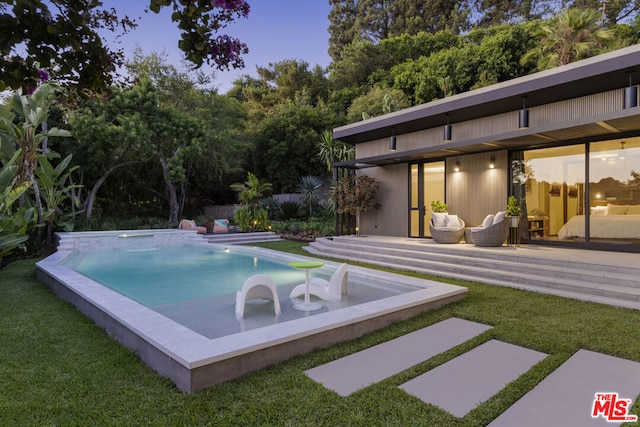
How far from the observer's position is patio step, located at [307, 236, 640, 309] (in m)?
5.57

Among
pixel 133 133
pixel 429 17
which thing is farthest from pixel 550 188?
pixel 429 17

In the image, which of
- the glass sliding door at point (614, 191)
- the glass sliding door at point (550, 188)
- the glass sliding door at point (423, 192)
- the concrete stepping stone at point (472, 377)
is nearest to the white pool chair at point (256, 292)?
the concrete stepping stone at point (472, 377)

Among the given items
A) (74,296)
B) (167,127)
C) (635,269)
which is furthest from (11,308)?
(167,127)

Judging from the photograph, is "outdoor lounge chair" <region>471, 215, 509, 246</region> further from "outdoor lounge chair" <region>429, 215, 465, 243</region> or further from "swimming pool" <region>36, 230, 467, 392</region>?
"swimming pool" <region>36, 230, 467, 392</region>

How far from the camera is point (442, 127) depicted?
34.8 feet

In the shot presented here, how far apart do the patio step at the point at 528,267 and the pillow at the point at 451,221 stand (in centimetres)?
103

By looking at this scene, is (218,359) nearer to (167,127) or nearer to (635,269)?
(635,269)

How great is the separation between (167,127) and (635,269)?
53.0 feet

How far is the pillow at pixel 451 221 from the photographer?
9.63 meters

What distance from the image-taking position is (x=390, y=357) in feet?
11.3

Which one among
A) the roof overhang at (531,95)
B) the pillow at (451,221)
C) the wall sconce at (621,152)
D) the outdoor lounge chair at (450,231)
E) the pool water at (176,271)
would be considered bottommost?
the pool water at (176,271)

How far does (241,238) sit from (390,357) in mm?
11875

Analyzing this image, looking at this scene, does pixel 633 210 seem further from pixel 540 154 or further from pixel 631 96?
pixel 631 96

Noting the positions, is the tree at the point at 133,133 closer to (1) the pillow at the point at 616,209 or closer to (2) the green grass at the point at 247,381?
(2) the green grass at the point at 247,381
